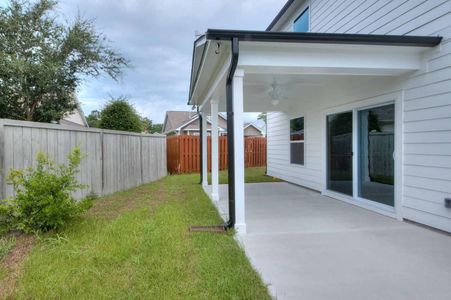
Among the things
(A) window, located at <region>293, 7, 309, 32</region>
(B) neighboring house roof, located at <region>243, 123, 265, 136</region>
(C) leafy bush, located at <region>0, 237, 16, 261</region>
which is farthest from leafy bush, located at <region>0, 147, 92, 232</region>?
(B) neighboring house roof, located at <region>243, 123, 265, 136</region>

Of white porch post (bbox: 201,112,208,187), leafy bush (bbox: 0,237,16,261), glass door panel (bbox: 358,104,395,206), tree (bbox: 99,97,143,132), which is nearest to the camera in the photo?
leafy bush (bbox: 0,237,16,261)

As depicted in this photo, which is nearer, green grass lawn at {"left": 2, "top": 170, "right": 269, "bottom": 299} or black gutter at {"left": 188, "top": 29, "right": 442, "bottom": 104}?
green grass lawn at {"left": 2, "top": 170, "right": 269, "bottom": 299}

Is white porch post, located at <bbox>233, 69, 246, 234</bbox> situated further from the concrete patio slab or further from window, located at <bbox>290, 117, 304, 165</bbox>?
window, located at <bbox>290, 117, 304, 165</bbox>

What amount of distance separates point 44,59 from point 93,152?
22.6ft

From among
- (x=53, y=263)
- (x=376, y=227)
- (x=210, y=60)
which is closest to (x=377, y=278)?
(x=376, y=227)

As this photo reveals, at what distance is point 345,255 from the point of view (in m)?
3.23

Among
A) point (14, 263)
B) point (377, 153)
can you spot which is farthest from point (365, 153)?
point (14, 263)

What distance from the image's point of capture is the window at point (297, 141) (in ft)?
28.1

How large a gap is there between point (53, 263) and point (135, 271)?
3.09ft

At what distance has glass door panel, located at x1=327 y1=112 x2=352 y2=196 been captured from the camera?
6.07 m

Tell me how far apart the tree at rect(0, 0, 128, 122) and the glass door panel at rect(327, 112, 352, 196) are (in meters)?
9.83

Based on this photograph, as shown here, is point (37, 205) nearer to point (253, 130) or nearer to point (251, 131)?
point (251, 131)

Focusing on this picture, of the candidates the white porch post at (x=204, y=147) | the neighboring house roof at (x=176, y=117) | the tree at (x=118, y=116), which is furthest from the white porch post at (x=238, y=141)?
the neighboring house roof at (x=176, y=117)

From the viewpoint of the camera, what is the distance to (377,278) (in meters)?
2.67
